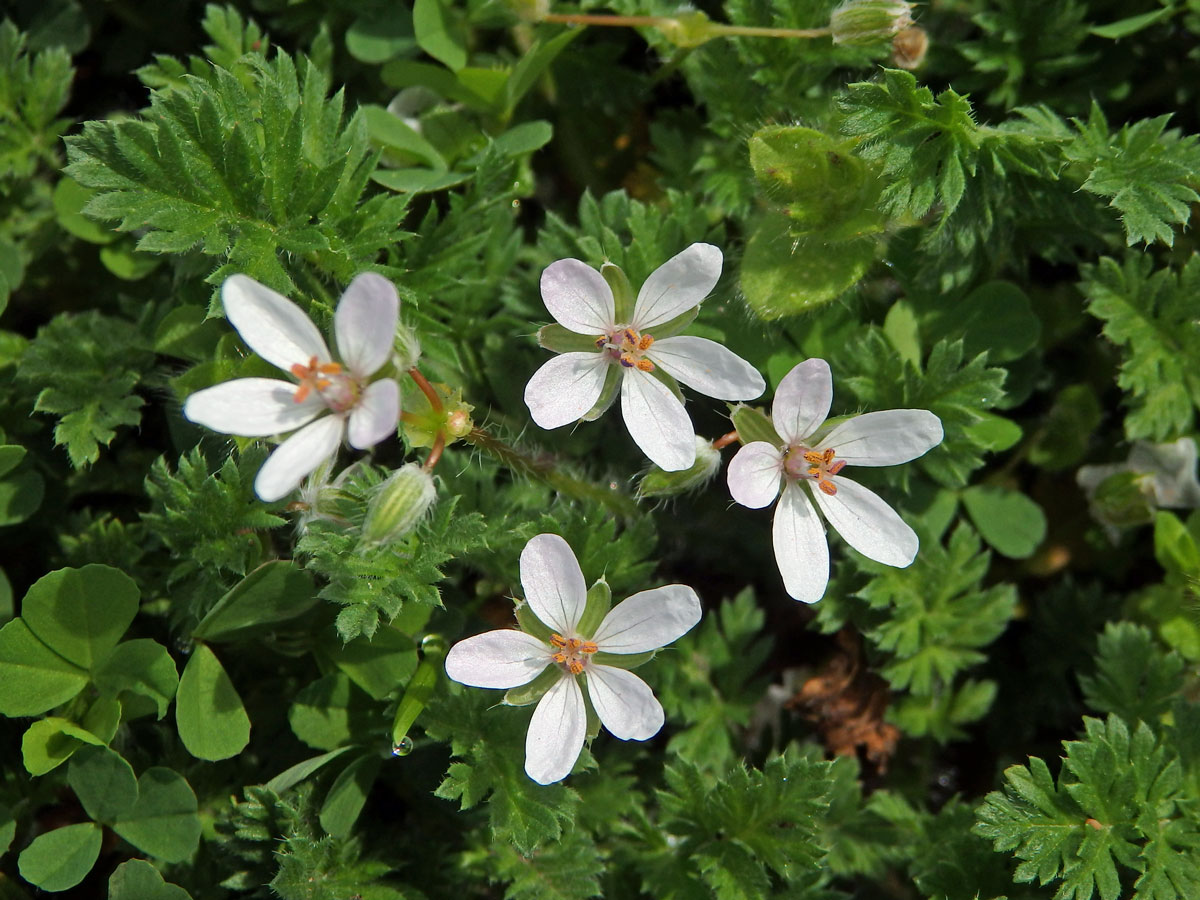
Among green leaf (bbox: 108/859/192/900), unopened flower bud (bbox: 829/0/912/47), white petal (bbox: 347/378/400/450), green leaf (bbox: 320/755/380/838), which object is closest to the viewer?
white petal (bbox: 347/378/400/450)

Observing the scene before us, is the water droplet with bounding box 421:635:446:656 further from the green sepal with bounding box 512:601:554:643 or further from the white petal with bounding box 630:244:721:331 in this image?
the white petal with bounding box 630:244:721:331

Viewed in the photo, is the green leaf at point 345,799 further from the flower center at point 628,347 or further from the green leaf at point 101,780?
the flower center at point 628,347

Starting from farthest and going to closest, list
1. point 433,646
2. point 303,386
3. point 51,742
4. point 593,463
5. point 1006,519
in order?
point 1006,519, point 593,463, point 433,646, point 51,742, point 303,386

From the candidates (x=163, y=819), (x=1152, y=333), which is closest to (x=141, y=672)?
(x=163, y=819)

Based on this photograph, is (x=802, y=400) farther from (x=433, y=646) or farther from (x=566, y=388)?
(x=433, y=646)

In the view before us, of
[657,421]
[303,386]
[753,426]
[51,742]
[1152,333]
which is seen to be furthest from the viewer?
[1152,333]

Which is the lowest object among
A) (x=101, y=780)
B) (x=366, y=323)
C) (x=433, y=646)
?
(x=101, y=780)

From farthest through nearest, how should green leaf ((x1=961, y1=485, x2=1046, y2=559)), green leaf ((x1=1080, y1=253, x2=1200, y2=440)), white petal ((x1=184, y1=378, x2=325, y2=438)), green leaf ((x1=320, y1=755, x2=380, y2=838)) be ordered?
green leaf ((x1=961, y1=485, x2=1046, y2=559)), green leaf ((x1=1080, y1=253, x2=1200, y2=440)), green leaf ((x1=320, y1=755, x2=380, y2=838)), white petal ((x1=184, y1=378, x2=325, y2=438))

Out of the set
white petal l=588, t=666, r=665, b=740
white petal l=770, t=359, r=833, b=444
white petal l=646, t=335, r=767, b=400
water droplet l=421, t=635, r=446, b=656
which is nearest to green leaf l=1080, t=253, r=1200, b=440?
white petal l=770, t=359, r=833, b=444

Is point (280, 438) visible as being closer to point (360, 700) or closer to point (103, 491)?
point (360, 700)
